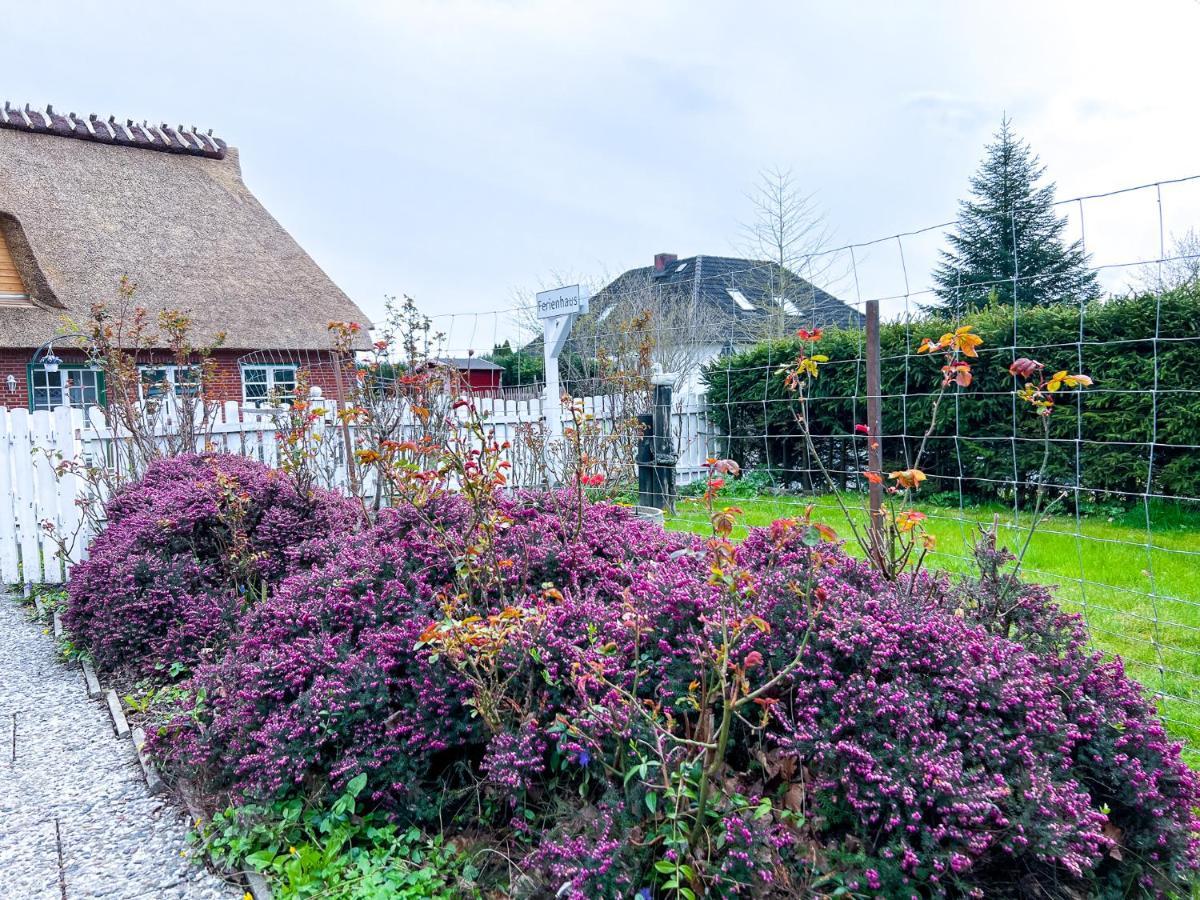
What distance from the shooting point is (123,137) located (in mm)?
17000

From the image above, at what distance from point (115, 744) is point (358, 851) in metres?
1.53

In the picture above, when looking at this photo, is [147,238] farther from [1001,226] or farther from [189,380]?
[1001,226]

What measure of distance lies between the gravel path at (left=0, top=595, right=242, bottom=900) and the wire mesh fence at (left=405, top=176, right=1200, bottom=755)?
2437mm

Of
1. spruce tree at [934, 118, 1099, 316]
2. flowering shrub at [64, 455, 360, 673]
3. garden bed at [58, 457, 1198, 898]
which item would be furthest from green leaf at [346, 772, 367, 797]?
spruce tree at [934, 118, 1099, 316]

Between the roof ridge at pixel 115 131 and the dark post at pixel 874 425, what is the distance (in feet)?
62.4

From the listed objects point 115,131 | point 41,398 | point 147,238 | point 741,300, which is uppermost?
point 115,131

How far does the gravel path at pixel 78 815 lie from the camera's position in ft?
7.02

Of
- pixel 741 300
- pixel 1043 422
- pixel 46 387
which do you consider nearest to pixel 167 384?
pixel 1043 422

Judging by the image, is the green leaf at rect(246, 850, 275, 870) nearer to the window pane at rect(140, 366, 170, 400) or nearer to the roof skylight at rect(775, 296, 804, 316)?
the window pane at rect(140, 366, 170, 400)

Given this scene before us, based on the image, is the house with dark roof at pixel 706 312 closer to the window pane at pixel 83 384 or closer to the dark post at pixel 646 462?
the dark post at pixel 646 462

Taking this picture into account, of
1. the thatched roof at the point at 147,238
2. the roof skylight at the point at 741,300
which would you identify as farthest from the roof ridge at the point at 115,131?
the roof skylight at the point at 741,300

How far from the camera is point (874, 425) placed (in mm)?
2932

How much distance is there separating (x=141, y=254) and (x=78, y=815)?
15.7 meters

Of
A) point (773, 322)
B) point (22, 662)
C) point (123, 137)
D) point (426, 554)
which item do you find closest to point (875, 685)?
point (426, 554)
